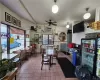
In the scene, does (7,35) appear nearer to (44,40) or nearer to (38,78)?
(38,78)

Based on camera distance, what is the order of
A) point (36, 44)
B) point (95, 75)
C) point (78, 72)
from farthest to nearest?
point (36, 44), point (78, 72), point (95, 75)

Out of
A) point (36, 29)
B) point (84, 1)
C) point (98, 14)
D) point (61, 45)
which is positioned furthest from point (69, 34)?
point (84, 1)

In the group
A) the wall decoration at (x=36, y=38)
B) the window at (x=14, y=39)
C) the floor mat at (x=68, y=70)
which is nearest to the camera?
the floor mat at (x=68, y=70)

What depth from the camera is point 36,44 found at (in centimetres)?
816

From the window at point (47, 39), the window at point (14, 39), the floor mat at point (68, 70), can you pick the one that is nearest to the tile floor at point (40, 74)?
the floor mat at point (68, 70)

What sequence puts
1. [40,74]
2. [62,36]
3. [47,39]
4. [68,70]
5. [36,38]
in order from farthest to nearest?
[62,36]
[47,39]
[36,38]
[68,70]
[40,74]

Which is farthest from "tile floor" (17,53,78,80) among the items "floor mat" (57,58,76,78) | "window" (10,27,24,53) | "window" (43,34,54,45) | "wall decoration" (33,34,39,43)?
"window" (43,34,54,45)

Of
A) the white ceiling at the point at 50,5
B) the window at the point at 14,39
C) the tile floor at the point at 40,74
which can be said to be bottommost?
the tile floor at the point at 40,74

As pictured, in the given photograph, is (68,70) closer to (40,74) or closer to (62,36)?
(40,74)

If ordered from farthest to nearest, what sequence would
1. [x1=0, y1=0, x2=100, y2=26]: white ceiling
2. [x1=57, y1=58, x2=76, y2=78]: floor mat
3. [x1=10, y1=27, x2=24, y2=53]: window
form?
[x1=10, y1=27, x2=24, y2=53]: window, [x1=57, y1=58, x2=76, y2=78]: floor mat, [x1=0, y1=0, x2=100, y2=26]: white ceiling

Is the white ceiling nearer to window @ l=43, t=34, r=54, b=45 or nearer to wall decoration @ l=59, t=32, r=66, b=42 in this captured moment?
window @ l=43, t=34, r=54, b=45

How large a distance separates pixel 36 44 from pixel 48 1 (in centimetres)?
557

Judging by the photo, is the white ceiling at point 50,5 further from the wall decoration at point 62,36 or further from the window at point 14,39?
the wall decoration at point 62,36

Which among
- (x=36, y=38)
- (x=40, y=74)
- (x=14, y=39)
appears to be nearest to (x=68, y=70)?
(x=40, y=74)
